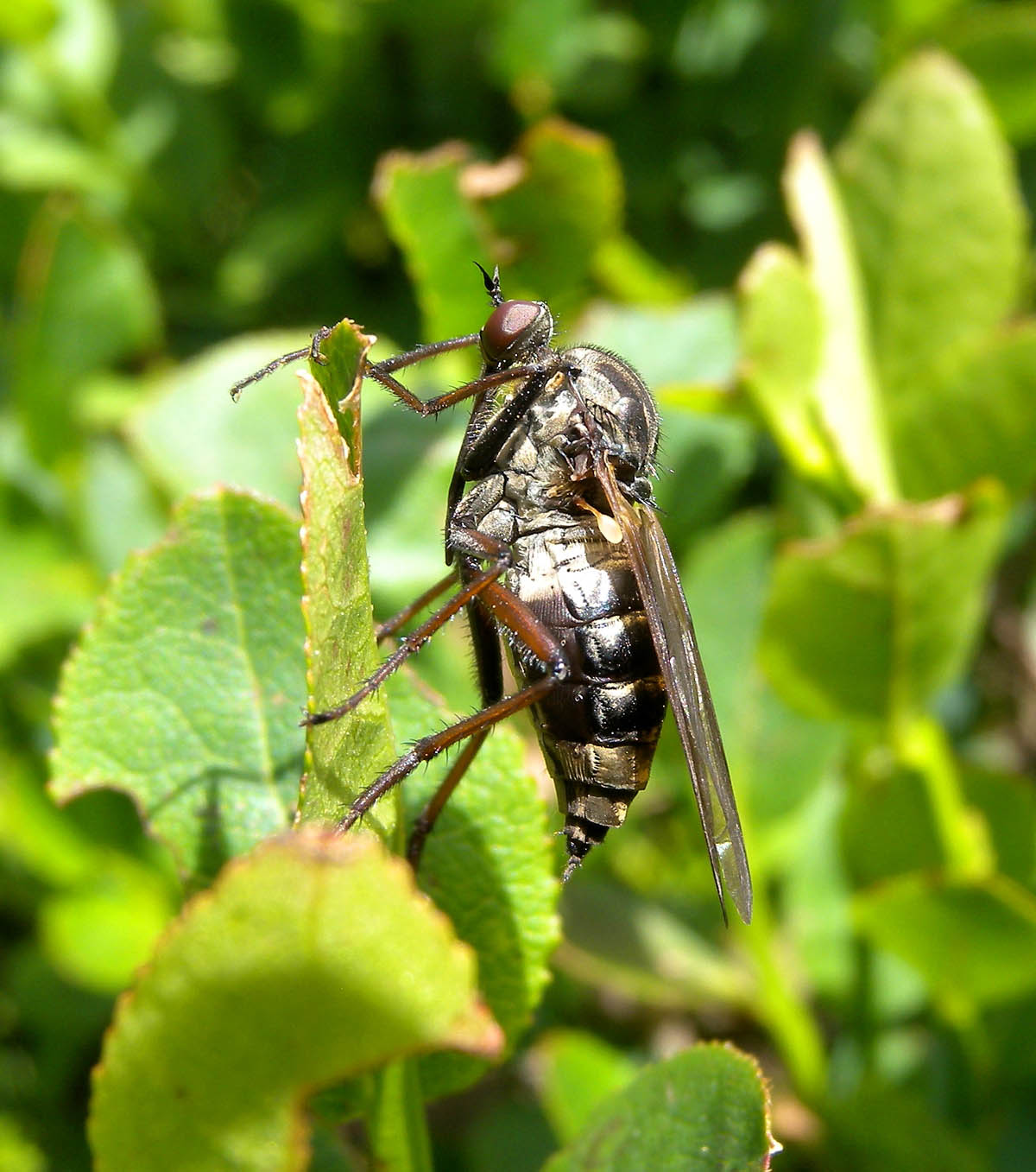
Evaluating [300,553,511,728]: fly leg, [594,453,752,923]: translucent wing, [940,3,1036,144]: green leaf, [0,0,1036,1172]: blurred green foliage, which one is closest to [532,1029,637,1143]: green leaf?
[0,0,1036,1172]: blurred green foliage

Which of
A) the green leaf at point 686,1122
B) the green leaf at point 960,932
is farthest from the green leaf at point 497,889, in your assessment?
the green leaf at point 960,932

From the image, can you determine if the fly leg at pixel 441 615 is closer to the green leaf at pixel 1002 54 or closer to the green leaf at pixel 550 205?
the green leaf at pixel 550 205

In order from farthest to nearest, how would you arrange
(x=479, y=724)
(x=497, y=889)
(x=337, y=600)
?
(x=479, y=724), (x=497, y=889), (x=337, y=600)

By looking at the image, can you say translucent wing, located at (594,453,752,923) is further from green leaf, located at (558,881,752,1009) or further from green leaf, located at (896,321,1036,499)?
green leaf, located at (558,881,752,1009)

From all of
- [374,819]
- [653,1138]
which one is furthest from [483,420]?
[653,1138]

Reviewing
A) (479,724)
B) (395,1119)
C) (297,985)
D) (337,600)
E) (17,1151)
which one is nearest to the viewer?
(297,985)

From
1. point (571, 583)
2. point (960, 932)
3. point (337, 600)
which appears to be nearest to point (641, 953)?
point (960, 932)

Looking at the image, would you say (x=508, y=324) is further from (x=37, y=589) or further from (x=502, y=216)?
(x=37, y=589)
